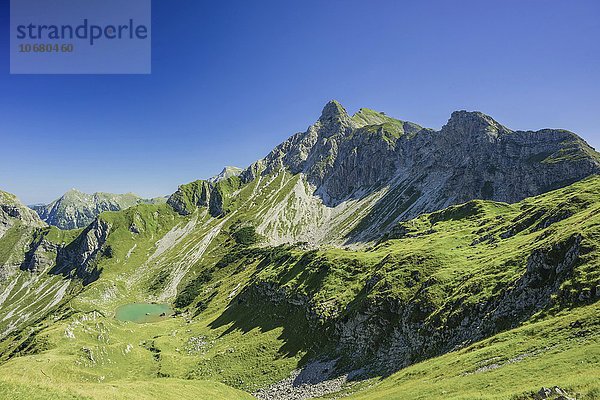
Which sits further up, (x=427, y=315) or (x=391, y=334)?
(x=427, y=315)

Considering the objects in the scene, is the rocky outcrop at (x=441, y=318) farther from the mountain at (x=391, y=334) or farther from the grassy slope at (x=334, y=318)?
the grassy slope at (x=334, y=318)

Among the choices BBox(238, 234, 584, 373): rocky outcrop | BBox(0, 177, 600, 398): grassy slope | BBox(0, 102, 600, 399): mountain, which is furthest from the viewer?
BBox(238, 234, 584, 373): rocky outcrop

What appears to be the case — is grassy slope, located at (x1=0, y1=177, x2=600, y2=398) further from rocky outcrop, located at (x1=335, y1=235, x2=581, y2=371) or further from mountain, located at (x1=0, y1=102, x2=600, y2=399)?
rocky outcrop, located at (x1=335, y1=235, x2=581, y2=371)

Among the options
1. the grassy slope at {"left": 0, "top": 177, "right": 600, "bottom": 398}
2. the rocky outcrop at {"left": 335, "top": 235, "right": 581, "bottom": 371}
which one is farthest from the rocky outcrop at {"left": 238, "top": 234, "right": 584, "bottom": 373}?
the grassy slope at {"left": 0, "top": 177, "right": 600, "bottom": 398}

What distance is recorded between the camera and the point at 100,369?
8488 centimetres

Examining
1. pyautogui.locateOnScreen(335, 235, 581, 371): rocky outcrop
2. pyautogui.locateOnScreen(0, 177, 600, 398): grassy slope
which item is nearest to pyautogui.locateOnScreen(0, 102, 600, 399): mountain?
pyautogui.locateOnScreen(335, 235, 581, 371): rocky outcrop

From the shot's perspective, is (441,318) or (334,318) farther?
(334,318)

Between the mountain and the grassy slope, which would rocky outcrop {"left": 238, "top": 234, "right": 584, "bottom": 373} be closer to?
the mountain

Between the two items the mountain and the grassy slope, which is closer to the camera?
the mountain

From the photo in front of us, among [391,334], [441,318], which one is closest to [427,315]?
[441,318]

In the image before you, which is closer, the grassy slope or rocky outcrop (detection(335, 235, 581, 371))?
the grassy slope

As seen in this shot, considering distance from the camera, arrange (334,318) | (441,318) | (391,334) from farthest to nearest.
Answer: (334,318), (391,334), (441,318)

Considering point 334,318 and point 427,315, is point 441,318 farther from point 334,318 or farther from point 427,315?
point 334,318

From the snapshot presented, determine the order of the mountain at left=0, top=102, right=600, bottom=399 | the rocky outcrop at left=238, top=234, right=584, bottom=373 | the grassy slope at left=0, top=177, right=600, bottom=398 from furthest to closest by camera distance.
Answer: the rocky outcrop at left=238, top=234, right=584, bottom=373 → the grassy slope at left=0, top=177, right=600, bottom=398 → the mountain at left=0, top=102, right=600, bottom=399
